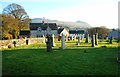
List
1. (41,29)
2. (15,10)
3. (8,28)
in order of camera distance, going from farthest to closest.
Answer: (41,29)
(15,10)
(8,28)

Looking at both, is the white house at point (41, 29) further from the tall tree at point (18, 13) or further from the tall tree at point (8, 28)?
the tall tree at point (8, 28)

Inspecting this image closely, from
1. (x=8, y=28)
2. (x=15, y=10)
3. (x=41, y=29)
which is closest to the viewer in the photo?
(x=8, y=28)

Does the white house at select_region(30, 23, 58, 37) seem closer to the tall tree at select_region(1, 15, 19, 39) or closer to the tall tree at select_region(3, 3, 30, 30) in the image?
the tall tree at select_region(3, 3, 30, 30)

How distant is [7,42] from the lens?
2641 cm

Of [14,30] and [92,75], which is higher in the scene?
[14,30]

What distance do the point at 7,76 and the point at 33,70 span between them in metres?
1.54

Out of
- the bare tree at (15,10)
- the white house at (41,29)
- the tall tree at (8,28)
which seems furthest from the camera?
the white house at (41,29)

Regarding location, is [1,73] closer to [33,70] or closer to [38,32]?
[33,70]

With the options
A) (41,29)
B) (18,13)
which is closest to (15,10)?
(18,13)

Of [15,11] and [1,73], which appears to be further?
[15,11]

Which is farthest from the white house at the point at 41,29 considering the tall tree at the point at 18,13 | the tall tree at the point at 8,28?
the tall tree at the point at 8,28

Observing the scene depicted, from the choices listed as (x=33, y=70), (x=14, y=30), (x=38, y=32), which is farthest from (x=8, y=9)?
(x=33, y=70)

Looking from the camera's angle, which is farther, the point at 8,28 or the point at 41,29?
the point at 41,29

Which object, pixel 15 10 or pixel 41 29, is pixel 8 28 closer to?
pixel 15 10
